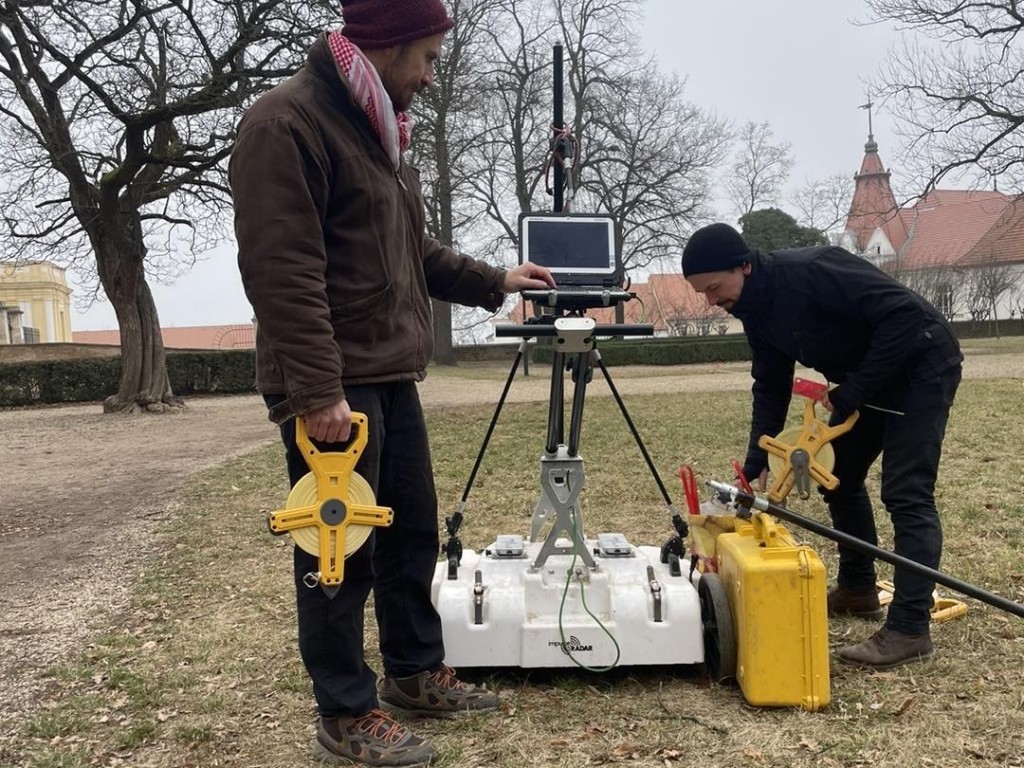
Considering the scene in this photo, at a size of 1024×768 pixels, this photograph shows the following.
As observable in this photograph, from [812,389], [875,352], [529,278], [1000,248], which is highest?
[1000,248]

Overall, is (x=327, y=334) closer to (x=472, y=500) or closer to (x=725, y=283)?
(x=725, y=283)

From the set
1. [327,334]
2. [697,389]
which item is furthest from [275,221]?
[697,389]

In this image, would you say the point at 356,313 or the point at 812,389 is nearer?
the point at 356,313

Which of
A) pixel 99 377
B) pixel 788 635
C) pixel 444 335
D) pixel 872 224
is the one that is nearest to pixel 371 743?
pixel 788 635

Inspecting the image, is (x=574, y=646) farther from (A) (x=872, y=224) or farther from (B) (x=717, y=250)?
(A) (x=872, y=224)

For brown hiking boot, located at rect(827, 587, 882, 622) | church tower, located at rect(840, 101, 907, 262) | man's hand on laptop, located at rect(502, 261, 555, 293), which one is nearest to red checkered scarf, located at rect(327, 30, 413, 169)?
man's hand on laptop, located at rect(502, 261, 555, 293)

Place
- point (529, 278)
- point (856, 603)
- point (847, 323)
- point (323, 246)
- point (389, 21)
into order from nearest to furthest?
point (323, 246) → point (389, 21) → point (529, 278) → point (847, 323) → point (856, 603)

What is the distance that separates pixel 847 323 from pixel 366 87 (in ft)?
6.01

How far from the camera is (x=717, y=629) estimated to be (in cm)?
277

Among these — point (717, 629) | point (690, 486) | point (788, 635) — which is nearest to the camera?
point (788, 635)

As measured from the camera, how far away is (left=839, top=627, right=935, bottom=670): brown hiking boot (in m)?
2.88

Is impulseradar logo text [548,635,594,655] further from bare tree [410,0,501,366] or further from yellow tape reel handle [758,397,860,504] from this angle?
bare tree [410,0,501,366]

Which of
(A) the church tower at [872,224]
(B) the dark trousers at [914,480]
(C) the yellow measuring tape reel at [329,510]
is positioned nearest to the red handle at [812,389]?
→ (B) the dark trousers at [914,480]

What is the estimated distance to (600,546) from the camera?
3.21m
